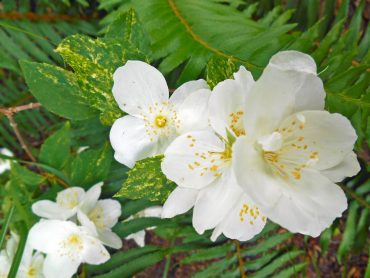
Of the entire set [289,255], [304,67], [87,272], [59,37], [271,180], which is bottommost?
[289,255]

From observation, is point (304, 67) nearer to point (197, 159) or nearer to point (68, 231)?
point (197, 159)

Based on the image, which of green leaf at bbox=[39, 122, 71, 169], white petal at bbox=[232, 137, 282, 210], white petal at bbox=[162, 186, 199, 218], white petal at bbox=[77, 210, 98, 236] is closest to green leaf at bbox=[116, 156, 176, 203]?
white petal at bbox=[162, 186, 199, 218]

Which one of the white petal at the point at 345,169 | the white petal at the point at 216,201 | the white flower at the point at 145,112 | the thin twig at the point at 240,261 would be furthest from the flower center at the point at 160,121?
the thin twig at the point at 240,261

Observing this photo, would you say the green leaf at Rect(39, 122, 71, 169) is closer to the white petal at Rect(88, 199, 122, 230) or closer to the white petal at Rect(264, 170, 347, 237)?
the white petal at Rect(88, 199, 122, 230)

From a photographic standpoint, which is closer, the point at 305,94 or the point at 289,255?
the point at 305,94

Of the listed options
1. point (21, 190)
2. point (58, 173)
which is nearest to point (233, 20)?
point (58, 173)

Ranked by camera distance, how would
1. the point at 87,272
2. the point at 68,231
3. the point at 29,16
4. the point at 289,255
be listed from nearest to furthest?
the point at 68,231 < the point at 87,272 < the point at 289,255 < the point at 29,16

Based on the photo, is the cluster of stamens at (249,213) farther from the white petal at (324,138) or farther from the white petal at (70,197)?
the white petal at (70,197)
